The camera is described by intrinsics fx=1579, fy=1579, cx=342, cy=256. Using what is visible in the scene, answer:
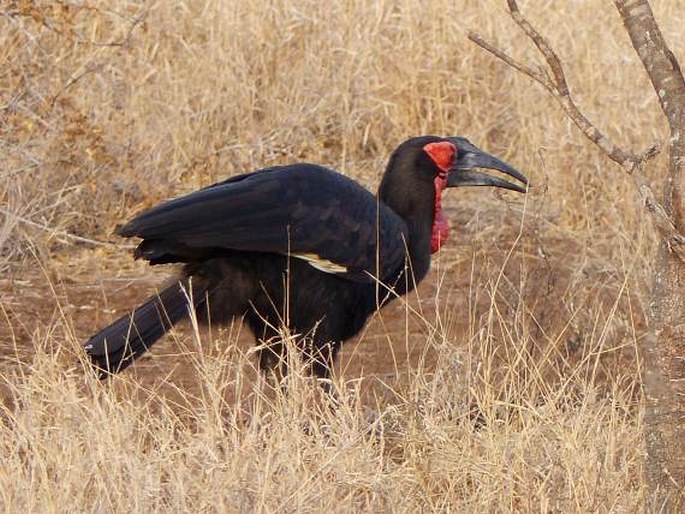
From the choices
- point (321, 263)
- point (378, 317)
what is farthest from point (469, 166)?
point (378, 317)

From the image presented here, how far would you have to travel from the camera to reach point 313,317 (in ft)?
13.6

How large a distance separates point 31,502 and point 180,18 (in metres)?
4.42

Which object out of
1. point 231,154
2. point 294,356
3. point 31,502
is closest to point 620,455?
point 294,356

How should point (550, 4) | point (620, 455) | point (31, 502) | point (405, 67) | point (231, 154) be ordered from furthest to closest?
point (550, 4), point (405, 67), point (231, 154), point (620, 455), point (31, 502)

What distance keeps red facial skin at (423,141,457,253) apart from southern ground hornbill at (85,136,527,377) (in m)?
0.05

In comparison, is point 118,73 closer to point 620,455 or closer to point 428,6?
point 428,6

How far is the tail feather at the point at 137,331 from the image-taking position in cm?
372

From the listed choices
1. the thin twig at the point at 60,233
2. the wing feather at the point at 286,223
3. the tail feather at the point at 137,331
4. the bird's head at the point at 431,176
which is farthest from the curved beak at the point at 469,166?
the thin twig at the point at 60,233

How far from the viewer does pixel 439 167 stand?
14.5 ft

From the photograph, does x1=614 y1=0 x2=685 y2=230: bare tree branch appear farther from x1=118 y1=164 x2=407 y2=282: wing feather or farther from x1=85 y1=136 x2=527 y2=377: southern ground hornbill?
x1=118 y1=164 x2=407 y2=282: wing feather

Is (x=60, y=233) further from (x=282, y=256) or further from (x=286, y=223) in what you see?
(x=286, y=223)

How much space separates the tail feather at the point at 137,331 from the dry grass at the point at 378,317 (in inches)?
2.6

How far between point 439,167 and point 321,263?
54cm

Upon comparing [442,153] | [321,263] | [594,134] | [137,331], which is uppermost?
[594,134]
